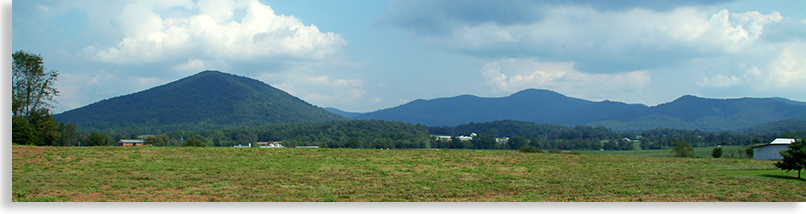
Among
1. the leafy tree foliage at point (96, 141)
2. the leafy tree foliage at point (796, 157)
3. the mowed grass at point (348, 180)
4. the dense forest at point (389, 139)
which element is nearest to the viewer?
the mowed grass at point (348, 180)

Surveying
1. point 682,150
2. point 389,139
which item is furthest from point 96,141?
point 682,150

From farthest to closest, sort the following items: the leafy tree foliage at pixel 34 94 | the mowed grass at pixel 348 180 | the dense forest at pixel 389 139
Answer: the dense forest at pixel 389 139 → the leafy tree foliage at pixel 34 94 → the mowed grass at pixel 348 180

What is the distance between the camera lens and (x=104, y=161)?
2517cm

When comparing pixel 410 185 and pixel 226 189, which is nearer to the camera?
pixel 226 189

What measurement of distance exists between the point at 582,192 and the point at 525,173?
677 centimetres

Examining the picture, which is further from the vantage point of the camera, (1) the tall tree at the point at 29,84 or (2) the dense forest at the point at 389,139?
(2) the dense forest at the point at 389,139

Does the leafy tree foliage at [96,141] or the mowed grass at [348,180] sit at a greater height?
the leafy tree foliage at [96,141]

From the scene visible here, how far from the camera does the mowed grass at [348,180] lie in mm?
16000

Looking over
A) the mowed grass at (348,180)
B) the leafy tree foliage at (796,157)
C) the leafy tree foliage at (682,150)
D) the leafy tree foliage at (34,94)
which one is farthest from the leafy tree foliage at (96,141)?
the leafy tree foliage at (682,150)

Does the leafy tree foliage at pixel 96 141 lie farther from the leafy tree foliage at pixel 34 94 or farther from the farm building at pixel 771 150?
the farm building at pixel 771 150

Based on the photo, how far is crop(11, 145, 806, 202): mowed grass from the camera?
16000mm
